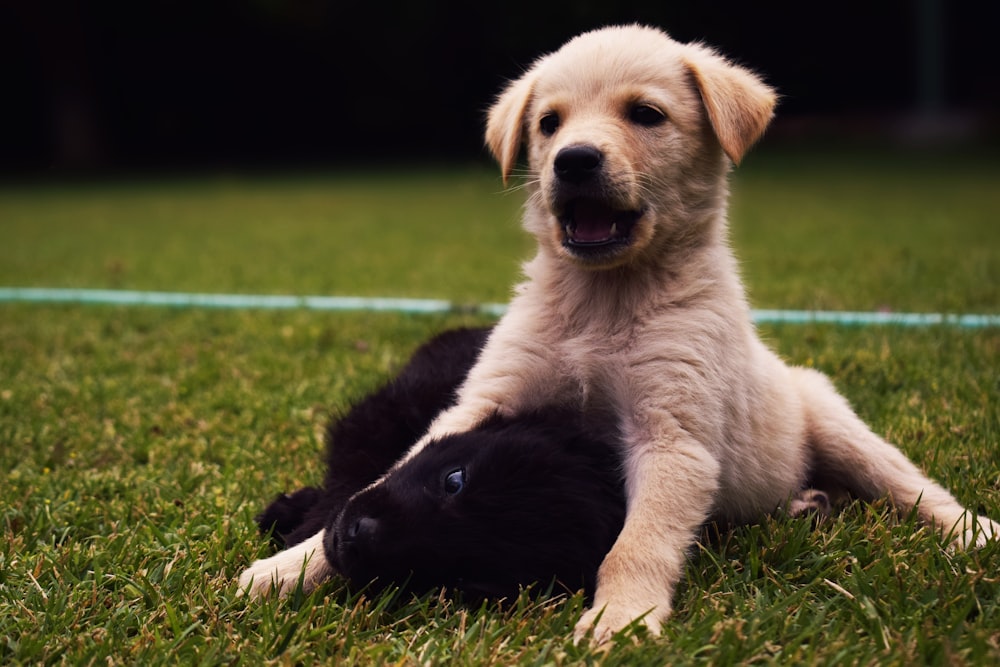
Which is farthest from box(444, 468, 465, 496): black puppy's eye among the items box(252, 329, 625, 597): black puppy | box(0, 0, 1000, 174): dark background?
box(0, 0, 1000, 174): dark background

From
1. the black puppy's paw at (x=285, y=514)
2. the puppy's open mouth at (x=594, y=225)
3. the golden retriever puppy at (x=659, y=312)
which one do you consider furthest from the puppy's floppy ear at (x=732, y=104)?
the black puppy's paw at (x=285, y=514)

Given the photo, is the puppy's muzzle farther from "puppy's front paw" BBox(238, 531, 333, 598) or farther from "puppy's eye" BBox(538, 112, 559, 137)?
"puppy's front paw" BBox(238, 531, 333, 598)

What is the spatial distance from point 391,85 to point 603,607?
28207 mm

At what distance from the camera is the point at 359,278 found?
8578mm

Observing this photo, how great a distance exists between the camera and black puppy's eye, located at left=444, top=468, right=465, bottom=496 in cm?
239

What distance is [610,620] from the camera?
83.8 inches

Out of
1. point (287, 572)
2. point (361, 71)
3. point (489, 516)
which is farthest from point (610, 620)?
point (361, 71)

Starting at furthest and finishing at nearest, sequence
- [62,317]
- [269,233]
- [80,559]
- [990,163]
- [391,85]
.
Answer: [391,85] < [990,163] < [269,233] < [62,317] < [80,559]

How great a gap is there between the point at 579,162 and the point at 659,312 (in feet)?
1.54

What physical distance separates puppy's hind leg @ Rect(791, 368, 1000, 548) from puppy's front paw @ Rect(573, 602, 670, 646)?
91cm

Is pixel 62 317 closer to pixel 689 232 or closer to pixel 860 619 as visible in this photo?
pixel 689 232

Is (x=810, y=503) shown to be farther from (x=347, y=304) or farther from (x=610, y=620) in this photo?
(x=347, y=304)

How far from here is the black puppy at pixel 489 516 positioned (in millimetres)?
2275

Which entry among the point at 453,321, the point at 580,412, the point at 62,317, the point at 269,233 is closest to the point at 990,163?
the point at 269,233
